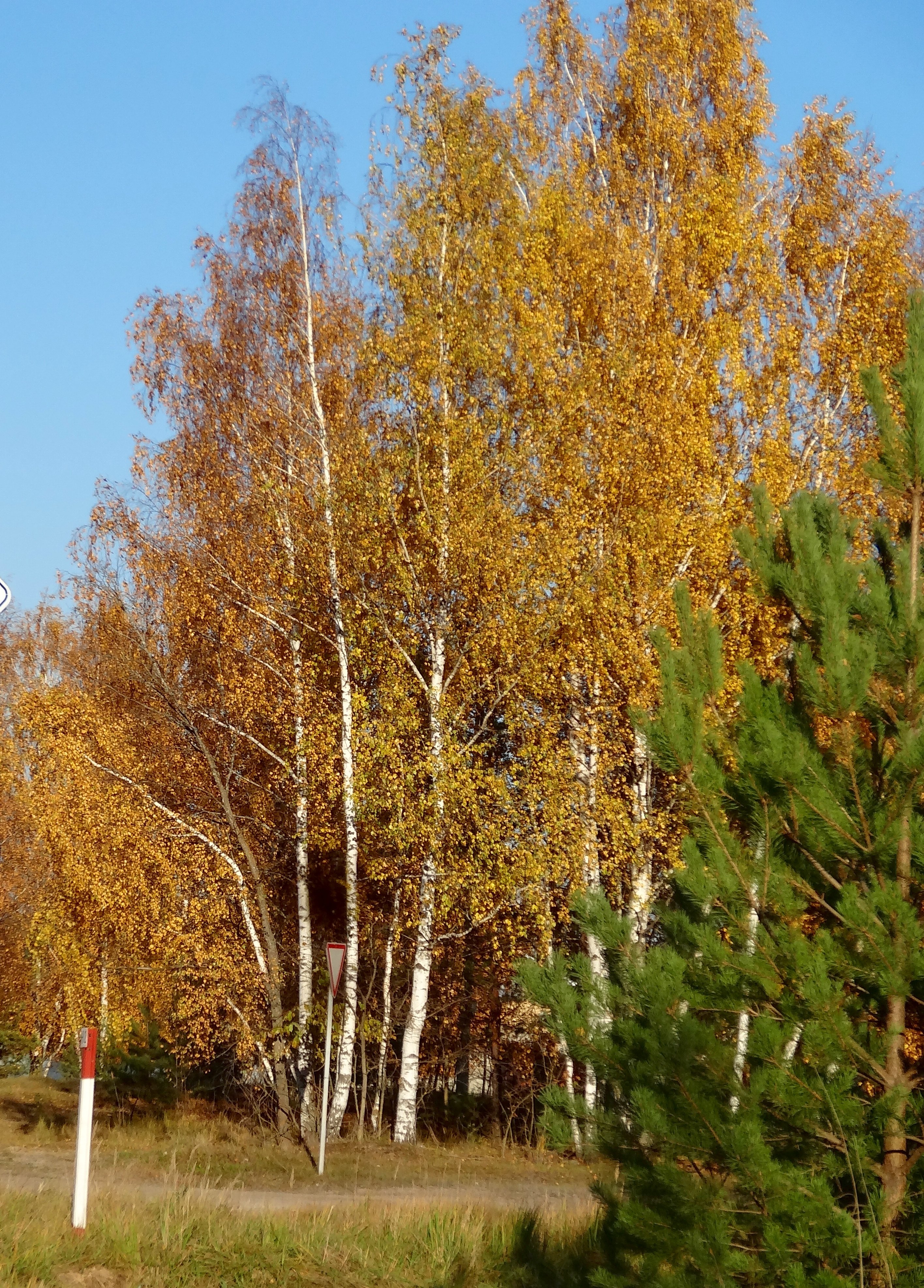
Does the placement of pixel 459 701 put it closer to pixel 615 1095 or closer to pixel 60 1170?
pixel 60 1170

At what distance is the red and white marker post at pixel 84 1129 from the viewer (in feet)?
23.4

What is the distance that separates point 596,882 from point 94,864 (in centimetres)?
671

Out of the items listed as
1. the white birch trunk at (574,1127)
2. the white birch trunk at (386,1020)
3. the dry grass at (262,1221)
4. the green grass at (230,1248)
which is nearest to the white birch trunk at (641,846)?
the white birch trunk at (386,1020)

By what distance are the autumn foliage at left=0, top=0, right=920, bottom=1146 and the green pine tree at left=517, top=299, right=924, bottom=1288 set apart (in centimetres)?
784

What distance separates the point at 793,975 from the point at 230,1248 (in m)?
4.04

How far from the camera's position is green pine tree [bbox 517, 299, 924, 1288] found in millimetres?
5047

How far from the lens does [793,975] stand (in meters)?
5.18

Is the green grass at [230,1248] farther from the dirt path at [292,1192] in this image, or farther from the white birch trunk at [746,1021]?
the white birch trunk at [746,1021]

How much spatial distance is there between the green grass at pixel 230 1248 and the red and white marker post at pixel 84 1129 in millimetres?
97

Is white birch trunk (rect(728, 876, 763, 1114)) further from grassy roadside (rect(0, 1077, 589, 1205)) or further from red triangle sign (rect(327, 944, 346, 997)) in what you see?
red triangle sign (rect(327, 944, 346, 997))

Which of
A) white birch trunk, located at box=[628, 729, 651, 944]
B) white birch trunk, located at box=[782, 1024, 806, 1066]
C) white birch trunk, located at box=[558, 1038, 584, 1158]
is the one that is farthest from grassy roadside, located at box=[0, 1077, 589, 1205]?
white birch trunk, located at box=[782, 1024, 806, 1066]

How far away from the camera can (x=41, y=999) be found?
2467 centimetres

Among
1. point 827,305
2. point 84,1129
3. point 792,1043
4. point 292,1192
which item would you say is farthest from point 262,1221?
point 827,305

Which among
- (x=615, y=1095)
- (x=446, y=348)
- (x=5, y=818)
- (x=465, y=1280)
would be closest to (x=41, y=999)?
(x=5, y=818)
